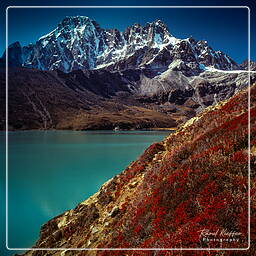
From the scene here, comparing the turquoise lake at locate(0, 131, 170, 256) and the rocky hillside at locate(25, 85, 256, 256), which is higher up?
the rocky hillside at locate(25, 85, 256, 256)

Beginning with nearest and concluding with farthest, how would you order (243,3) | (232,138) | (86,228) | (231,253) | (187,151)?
(231,253)
(243,3)
(232,138)
(187,151)
(86,228)

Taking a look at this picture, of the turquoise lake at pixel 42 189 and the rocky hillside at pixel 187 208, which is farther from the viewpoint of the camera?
the turquoise lake at pixel 42 189

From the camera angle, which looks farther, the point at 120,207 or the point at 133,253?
the point at 120,207

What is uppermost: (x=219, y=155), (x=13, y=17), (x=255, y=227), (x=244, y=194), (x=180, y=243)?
(x=13, y=17)

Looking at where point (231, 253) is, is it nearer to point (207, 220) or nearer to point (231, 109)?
point (207, 220)

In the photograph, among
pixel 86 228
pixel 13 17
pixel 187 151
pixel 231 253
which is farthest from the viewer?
pixel 86 228

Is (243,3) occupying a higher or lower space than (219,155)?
higher

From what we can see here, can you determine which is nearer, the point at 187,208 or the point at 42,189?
the point at 187,208

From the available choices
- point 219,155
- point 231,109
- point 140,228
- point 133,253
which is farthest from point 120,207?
point 231,109

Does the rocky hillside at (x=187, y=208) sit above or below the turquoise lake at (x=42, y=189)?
above

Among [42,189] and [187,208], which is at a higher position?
[187,208]

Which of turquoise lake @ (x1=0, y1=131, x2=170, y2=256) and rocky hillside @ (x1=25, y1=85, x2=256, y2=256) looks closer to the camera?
rocky hillside @ (x1=25, y1=85, x2=256, y2=256)
